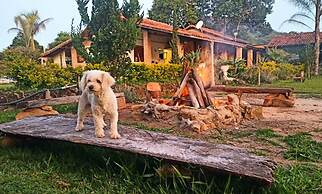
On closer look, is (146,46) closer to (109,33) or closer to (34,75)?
(109,33)

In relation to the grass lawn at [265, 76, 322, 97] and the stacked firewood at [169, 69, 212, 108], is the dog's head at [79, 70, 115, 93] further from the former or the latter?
the grass lawn at [265, 76, 322, 97]

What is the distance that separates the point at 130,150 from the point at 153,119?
409cm

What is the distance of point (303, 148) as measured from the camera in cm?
493

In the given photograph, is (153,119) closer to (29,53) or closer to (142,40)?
(142,40)

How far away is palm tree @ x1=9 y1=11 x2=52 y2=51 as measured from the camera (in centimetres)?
2905

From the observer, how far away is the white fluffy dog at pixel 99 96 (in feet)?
11.8

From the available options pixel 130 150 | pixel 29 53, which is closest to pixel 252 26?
pixel 29 53

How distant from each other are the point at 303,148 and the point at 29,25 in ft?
94.2

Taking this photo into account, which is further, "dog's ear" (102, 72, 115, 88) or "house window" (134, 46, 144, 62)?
"house window" (134, 46, 144, 62)

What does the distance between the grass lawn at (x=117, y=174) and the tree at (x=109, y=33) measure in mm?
5406

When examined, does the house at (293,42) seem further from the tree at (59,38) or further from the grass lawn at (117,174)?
the grass lawn at (117,174)

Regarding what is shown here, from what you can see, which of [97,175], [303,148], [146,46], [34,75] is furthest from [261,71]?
[97,175]

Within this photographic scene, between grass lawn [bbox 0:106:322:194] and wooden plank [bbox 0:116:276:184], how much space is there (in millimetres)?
167

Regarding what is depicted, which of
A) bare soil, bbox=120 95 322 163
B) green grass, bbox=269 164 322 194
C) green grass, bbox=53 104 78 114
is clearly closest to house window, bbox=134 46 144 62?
green grass, bbox=53 104 78 114
